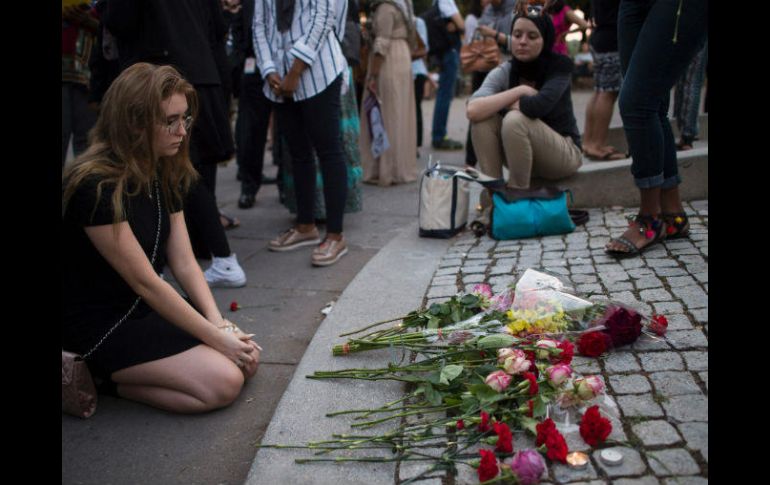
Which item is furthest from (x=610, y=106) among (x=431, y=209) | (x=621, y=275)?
(x=621, y=275)

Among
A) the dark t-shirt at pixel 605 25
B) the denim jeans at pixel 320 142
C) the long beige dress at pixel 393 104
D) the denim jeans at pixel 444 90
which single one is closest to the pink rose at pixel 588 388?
the denim jeans at pixel 320 142

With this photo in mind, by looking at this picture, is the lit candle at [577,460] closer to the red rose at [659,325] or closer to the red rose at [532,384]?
the red rose at [532,384]

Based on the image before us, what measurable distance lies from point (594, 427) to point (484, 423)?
0.30 m

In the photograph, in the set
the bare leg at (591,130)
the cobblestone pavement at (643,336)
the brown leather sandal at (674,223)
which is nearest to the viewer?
the cobblestone pavement at (643,336)

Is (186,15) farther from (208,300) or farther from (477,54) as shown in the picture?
(477,54)

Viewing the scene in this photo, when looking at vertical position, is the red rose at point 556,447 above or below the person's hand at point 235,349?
above

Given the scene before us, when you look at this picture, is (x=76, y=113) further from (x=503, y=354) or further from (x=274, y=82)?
(x=503, y=354)

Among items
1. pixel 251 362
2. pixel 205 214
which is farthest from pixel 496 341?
pixel 205 214

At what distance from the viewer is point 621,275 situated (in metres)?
3.54

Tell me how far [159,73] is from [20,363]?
1463 mm

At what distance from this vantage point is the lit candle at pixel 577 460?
6.62 ft

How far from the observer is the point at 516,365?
7.59 feet

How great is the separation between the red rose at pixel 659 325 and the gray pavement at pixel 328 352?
0.06 m

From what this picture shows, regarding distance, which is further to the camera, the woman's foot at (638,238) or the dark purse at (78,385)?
the woman's foot at (638,238)
